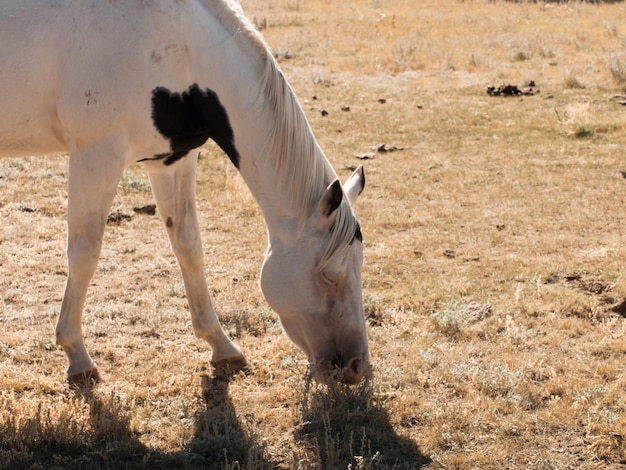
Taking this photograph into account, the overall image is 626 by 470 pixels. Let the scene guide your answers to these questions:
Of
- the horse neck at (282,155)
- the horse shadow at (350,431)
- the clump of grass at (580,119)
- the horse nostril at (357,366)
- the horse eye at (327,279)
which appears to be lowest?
the horse shadow at (350,431)

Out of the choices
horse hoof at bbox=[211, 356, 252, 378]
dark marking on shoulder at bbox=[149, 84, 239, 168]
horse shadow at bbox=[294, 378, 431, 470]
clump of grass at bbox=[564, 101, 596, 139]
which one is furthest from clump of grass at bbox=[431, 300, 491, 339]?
clump of grass at bbox=[564, 101, 596, 139]

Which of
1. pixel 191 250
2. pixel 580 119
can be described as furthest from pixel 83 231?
pixel 580 119

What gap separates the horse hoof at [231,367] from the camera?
4.30 meters

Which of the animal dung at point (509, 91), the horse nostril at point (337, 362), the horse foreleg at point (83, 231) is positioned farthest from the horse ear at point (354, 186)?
the animal dung at point (509, 91)

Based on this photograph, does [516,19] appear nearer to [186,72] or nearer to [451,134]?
[451,134]

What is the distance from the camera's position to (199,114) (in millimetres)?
3676

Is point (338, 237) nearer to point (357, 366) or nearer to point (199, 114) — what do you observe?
point (357, 366)

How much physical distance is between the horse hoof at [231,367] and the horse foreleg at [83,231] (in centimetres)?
66

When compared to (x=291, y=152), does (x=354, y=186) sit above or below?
below

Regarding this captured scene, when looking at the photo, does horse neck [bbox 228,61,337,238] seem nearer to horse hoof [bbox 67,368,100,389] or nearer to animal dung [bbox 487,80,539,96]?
horse hoof [bbox 67,368,100,389]

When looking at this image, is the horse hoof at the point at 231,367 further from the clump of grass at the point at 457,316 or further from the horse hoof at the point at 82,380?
the clump of grass at the point at 457,316

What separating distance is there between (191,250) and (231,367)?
706 mm

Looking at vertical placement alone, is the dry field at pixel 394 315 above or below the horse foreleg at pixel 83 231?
below

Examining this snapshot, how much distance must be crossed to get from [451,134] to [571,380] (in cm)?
557
